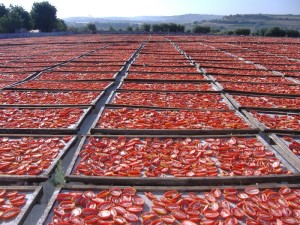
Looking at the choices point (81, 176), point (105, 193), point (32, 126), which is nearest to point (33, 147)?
point (32, 126)

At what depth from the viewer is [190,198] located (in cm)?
327

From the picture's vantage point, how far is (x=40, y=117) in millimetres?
5941

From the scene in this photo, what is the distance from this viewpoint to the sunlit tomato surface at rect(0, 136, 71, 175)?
155 inches

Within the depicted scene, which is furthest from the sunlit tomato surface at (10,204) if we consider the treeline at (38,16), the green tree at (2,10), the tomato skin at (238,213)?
the green tree at (2,10)

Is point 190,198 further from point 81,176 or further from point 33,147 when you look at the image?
point 33,147

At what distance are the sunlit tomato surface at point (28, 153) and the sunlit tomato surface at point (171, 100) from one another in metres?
2.33

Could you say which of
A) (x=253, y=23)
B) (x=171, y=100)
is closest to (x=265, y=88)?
(x=171, y=100)

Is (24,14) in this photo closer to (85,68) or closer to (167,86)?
(85,68)

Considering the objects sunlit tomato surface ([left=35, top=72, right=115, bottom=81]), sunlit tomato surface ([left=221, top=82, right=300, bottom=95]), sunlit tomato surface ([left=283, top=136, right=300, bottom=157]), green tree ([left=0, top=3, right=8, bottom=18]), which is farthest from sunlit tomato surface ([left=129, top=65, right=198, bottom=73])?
green tree ([left=0, top=3, right=8, bottom=18])

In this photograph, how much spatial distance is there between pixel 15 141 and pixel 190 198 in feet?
10.4

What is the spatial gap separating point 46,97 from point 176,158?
14.9 feet

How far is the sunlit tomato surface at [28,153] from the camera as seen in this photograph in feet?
12.9

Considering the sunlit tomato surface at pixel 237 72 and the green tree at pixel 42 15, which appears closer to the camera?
the sunlit tomato surface at pixel 237 72

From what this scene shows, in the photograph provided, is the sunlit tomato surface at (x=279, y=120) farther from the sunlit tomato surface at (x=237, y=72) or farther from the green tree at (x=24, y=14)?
the green tree at (x=24, y=14)
